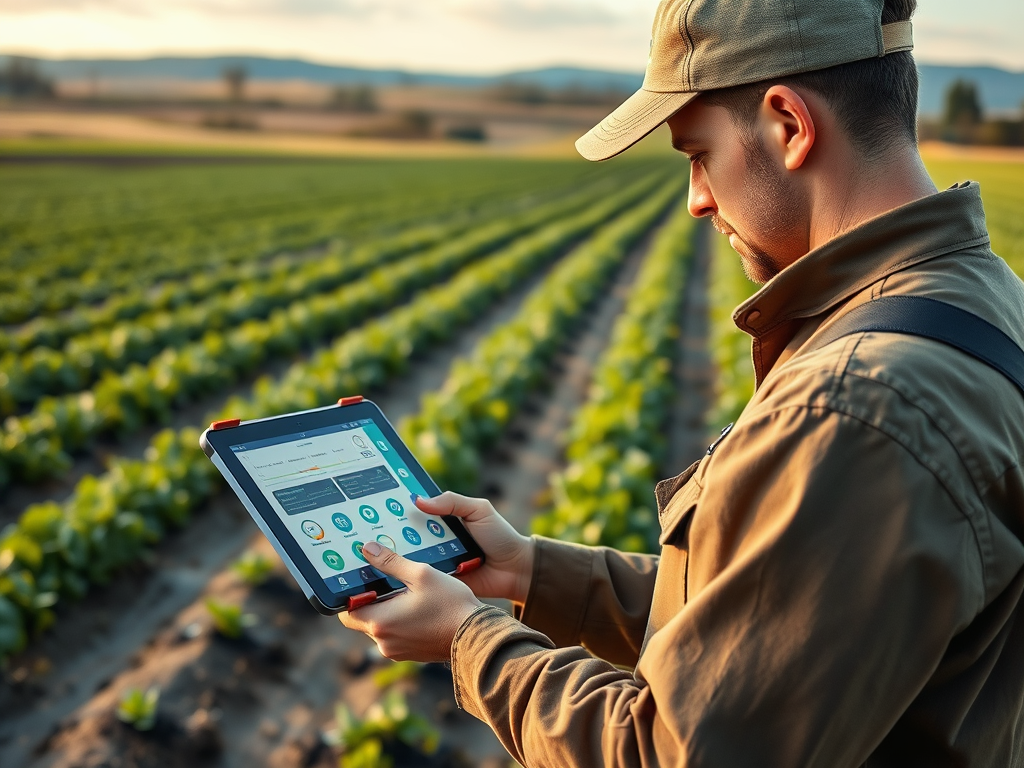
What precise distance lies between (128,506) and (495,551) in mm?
4825

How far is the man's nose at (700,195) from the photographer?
5.35 feet

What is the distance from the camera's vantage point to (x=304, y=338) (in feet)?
38.2

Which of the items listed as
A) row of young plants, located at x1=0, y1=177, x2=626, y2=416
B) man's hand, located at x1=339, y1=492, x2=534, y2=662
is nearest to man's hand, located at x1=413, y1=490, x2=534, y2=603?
man's hand, located at x1=339, y1=492, x2=534, y2=662

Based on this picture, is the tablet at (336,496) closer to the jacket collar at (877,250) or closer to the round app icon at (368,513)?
the round app icon at (368,513)

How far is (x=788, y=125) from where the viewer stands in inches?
57.3

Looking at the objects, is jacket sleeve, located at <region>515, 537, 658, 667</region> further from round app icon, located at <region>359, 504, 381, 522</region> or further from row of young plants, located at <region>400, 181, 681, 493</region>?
row of young plants, located at <region>400, 181, 681, 493</region>

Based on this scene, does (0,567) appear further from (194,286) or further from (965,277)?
(194,286)

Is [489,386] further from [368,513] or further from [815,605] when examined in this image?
[815,605]

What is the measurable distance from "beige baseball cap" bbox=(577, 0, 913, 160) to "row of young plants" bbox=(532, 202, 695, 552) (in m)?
4.01

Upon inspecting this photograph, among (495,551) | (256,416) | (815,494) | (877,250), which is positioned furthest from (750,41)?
(256,416)

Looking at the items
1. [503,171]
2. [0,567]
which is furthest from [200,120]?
[0,567]

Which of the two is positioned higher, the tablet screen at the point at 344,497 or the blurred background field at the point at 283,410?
the tablet screen at the point at 344,497

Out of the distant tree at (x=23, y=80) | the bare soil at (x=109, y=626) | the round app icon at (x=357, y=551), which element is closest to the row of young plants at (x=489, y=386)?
the bare soil at (x=109, y=626)

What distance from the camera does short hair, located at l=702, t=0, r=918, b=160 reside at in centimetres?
144
